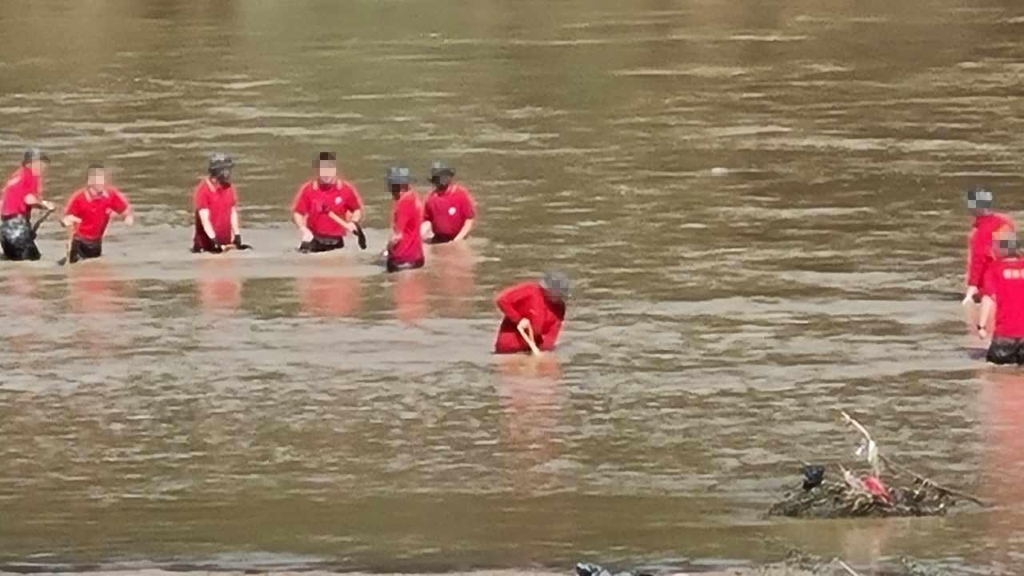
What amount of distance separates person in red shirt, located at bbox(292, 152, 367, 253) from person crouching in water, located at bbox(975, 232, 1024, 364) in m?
8.73

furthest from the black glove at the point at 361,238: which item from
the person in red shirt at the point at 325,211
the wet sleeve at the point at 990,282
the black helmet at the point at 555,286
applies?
the wet sleeve at the point at 990,282

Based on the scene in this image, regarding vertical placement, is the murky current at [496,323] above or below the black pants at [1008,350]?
below

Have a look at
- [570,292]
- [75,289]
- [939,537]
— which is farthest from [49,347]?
[939,537]

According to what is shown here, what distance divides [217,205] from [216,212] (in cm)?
9

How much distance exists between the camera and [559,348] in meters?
22.4

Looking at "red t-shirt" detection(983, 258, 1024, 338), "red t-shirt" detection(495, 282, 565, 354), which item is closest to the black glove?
"red t-shirt" detection(495, 282, 565, 354)

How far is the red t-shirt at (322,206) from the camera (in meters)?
27.8

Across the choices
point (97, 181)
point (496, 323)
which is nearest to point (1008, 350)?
point (496, 323)

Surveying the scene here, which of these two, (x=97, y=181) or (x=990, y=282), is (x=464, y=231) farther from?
(x=990, y=282)

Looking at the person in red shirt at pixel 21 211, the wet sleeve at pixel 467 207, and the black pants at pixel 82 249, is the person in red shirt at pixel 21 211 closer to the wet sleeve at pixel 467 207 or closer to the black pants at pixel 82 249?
the black pants at pixel 82 249

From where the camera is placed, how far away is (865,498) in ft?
51.8

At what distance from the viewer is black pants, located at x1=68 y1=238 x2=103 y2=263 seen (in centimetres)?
2777

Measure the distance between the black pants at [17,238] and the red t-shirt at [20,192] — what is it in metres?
0.08

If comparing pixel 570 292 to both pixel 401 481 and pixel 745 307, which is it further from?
pixel 401 481
